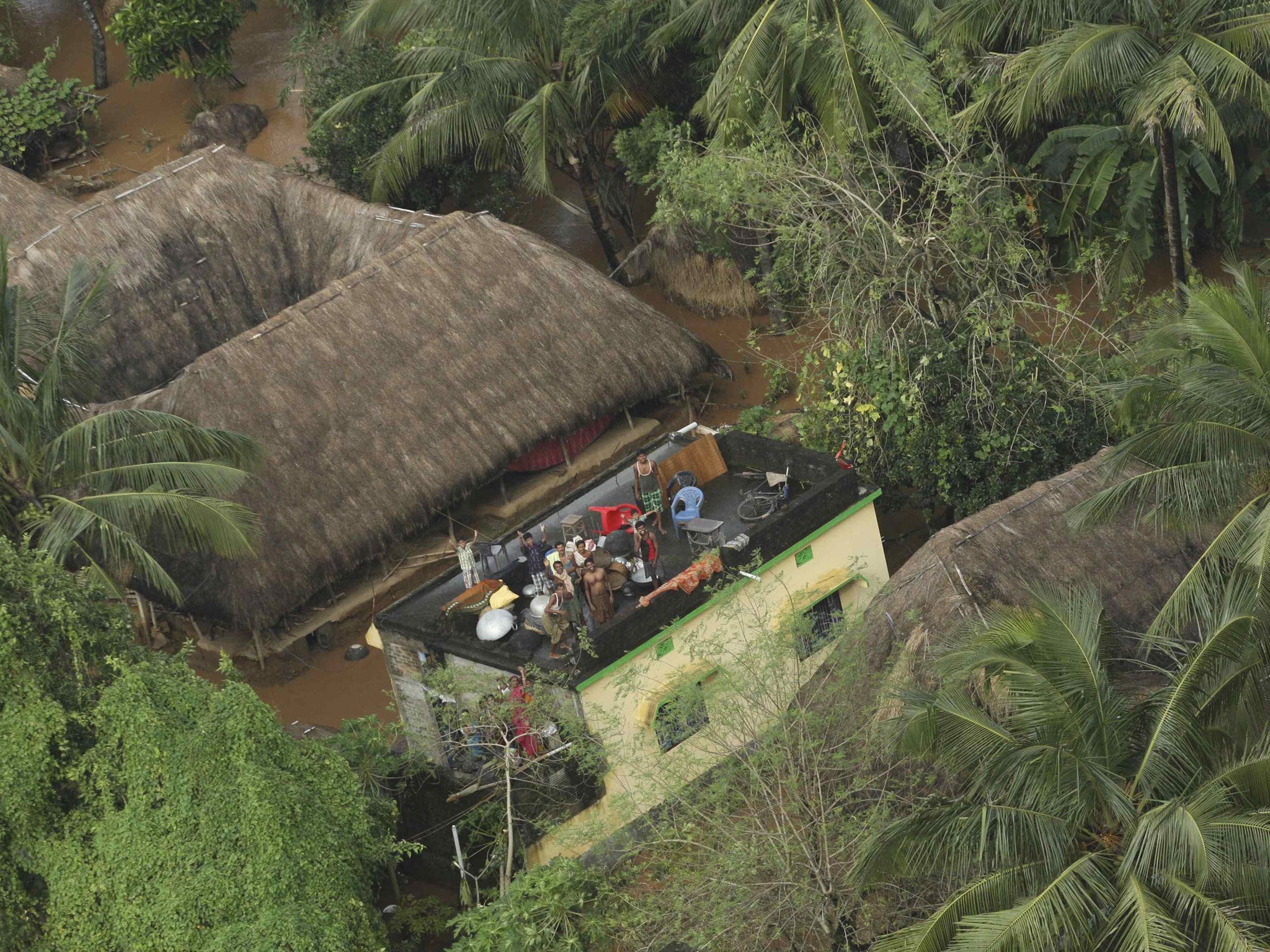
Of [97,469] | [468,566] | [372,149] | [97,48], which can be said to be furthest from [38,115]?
[468,566]

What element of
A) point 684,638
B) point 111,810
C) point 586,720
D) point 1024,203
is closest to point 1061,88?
point 1024,203

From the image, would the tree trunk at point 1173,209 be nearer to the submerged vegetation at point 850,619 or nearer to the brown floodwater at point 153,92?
the submerged vegetation at point 850,619

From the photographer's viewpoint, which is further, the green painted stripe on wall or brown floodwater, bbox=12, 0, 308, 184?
brown floodwater, bbox=12, 0, 308, 184

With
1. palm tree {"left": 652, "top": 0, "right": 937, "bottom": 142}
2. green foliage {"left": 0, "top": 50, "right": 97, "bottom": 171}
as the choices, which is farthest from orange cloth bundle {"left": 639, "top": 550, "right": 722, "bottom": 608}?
green foliage {"left": 0, "top": 50, "right": 97, "bottom": 171}

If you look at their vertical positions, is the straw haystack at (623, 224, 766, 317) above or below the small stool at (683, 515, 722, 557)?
below

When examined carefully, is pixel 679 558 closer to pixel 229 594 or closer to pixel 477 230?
pixel 229 594

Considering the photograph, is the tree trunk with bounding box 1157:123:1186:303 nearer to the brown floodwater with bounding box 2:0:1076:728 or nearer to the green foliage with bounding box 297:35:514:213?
the brown floodwater with bounding box 2:0:1076:728
